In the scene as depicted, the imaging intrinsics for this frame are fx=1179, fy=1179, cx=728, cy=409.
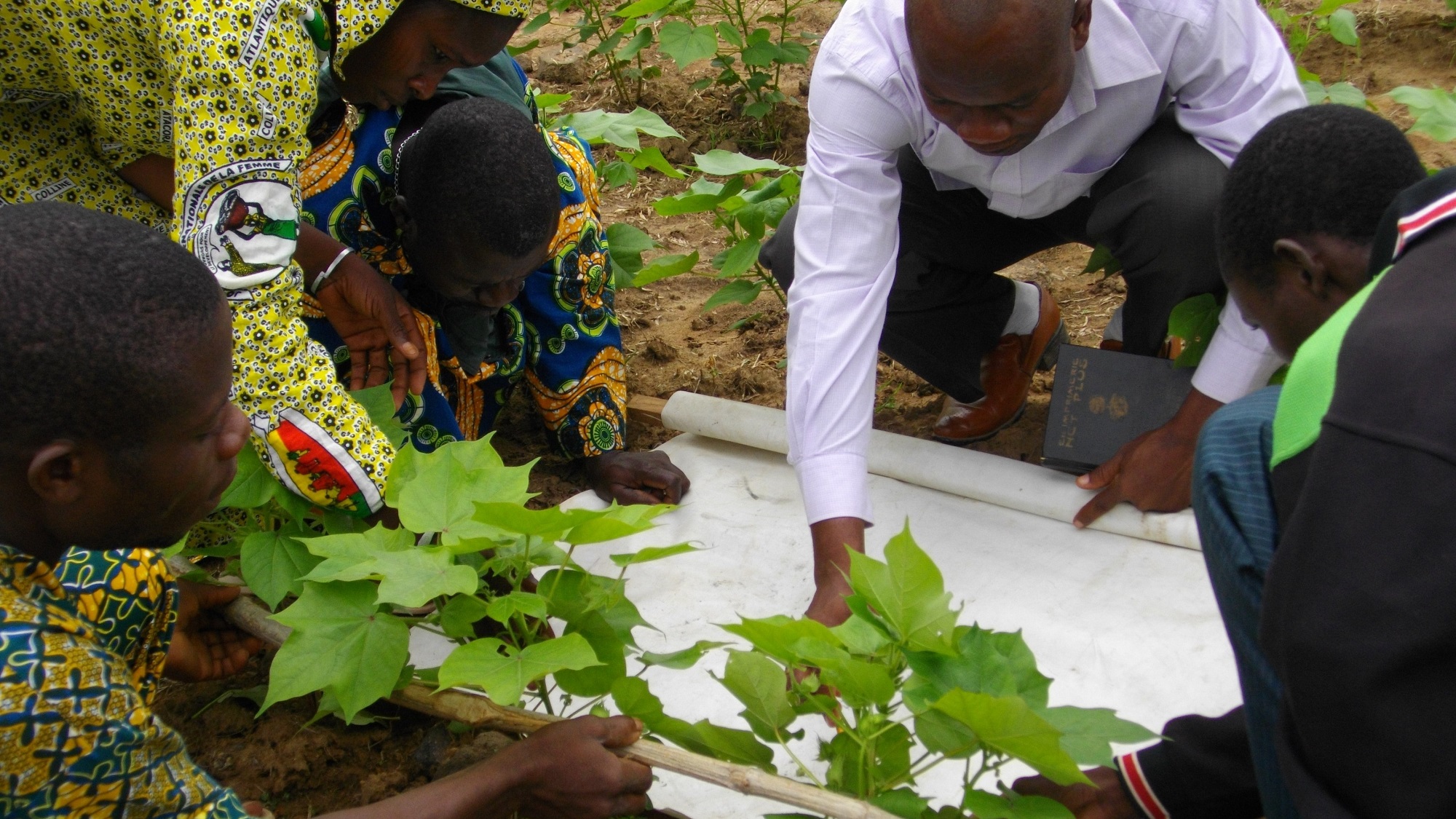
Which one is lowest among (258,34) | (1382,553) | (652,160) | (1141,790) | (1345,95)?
(1141,790)

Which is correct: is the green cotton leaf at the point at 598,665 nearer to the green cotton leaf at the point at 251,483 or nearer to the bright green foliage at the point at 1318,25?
the green cotton leaf at the point at 251,483

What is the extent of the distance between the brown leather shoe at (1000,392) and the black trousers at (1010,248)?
0.03 m

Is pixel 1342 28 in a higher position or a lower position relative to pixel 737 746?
higher

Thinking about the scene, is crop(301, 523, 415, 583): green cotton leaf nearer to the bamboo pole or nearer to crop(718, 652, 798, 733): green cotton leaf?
the bamboo pole

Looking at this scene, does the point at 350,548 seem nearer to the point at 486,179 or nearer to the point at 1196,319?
the point at 486,179

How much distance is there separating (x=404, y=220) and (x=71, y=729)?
1.28 m

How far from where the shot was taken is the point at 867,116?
6.33ft

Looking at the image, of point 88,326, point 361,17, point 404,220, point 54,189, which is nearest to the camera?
point 88,326

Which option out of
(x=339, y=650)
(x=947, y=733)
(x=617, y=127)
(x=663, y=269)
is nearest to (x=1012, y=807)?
(x=947, y=733)

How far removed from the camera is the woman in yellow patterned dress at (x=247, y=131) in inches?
60.4

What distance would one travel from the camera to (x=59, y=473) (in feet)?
3.55

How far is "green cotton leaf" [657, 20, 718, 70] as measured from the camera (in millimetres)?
3412

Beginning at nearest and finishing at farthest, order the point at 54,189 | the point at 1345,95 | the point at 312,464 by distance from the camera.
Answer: the point at 312,464
the point at 54,189
the point at 1345,95

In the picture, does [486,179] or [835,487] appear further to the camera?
[486,179]
